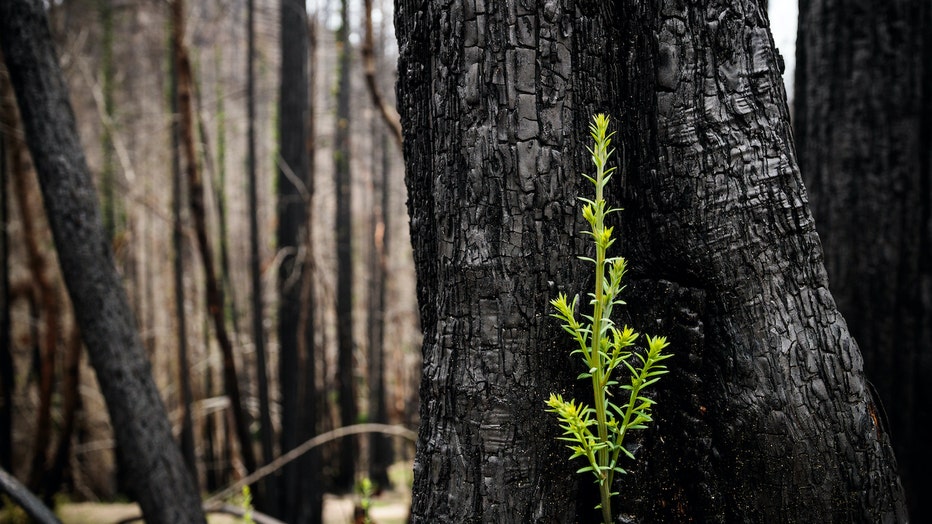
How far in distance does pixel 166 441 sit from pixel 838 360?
2659 mm

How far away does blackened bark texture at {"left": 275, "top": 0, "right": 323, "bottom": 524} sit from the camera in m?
5.41

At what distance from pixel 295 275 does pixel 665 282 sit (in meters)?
4.90

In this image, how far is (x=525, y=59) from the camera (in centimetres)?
100

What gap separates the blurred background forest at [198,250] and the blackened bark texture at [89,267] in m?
2.35

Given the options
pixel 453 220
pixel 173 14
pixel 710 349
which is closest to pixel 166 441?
pixel 453 220

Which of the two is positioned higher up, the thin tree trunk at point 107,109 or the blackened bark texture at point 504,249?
the thin tree trunk at point 107,109

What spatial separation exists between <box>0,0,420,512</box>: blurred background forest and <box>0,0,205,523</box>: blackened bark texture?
235 centimetres

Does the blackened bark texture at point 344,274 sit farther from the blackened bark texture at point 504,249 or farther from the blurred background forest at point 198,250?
the blackened bark texture at point 504,249

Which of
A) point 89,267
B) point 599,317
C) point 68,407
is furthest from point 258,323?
point 599,317

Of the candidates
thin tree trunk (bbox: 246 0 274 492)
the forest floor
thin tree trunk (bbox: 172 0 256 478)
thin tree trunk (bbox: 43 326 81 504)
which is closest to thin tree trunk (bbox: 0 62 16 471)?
thin tree trunk (bbox: 43 326 81 504)

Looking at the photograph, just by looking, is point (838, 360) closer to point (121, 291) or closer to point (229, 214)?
point (121, 291)

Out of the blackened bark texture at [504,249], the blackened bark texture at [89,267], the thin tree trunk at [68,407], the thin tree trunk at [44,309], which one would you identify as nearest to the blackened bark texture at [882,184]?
the blackened bark texture at [504,249]

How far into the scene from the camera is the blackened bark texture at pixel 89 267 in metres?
2.53

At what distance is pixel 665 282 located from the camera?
1069 millimetres
